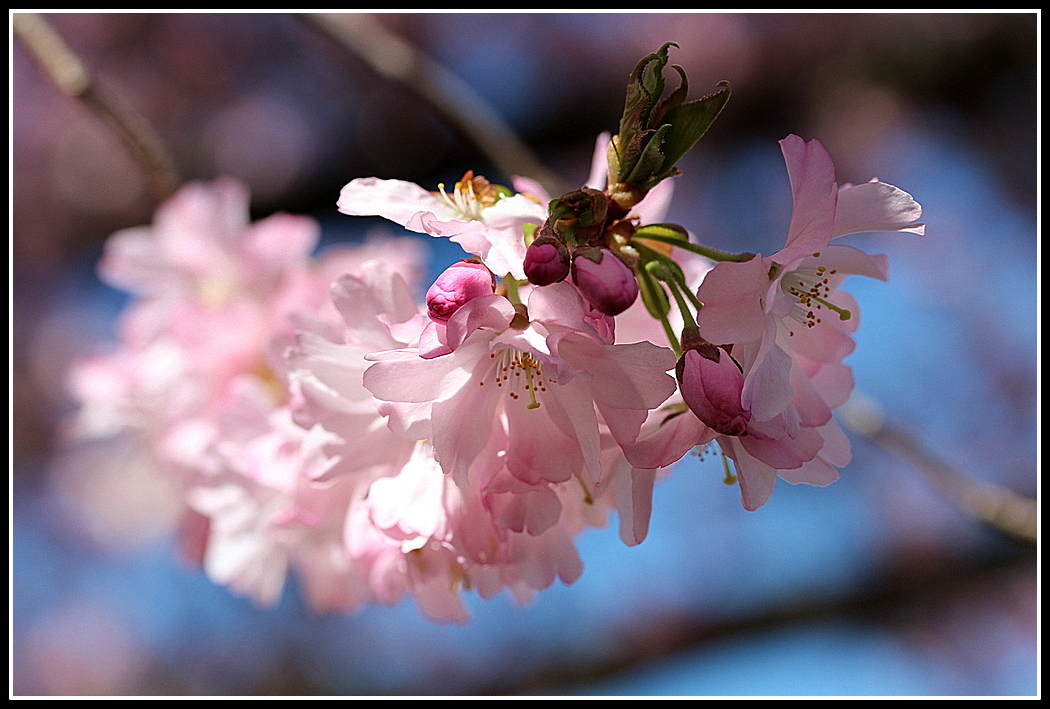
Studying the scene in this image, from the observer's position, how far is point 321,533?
3.11 ft

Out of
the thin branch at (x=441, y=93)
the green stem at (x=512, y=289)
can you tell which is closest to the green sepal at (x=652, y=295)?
the green stem at (x=512, y=289)

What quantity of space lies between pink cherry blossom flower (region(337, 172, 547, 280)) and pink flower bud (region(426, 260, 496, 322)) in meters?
0.01

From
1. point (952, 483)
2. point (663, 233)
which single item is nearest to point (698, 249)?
point (663, 233)

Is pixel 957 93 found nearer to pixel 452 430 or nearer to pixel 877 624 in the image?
pixel 877 624

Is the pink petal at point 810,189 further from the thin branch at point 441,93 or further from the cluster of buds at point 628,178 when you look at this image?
the thin branch at point 441,93

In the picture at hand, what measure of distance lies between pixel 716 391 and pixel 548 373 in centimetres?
13

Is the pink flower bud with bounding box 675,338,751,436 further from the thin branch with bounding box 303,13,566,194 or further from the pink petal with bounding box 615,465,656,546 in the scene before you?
the thin branch with bounding box 303,13,566,194

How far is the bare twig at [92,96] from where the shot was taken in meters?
1.19

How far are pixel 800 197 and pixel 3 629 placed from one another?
62.9 inches

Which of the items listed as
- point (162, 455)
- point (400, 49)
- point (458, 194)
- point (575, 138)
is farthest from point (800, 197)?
point (575, 138)

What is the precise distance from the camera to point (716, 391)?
0.58 m

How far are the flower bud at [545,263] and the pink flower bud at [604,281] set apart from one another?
14 mm

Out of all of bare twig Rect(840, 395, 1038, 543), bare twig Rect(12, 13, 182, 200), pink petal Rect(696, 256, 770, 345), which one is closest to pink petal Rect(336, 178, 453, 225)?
pink petal Rect(696, 256, 770, 345)

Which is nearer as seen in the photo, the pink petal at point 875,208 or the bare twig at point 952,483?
the pink petal at point 875,208
